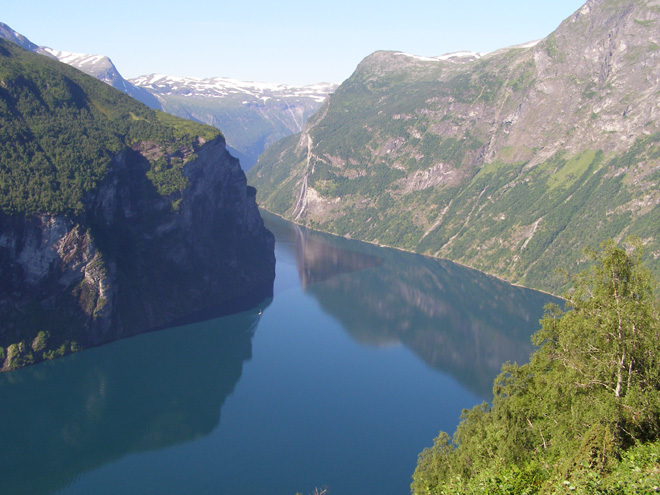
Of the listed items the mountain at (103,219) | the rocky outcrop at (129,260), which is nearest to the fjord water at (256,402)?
the rocky outcrop at (129,260)

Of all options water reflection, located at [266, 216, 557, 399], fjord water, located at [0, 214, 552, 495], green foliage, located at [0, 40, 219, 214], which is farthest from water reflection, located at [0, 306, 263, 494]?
water reflection, located at [266, 216, 557, 399]

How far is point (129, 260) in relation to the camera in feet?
436

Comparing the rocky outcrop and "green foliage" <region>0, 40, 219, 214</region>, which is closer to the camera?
the rocky outcrop

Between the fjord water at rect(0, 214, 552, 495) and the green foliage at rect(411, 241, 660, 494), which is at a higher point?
the green foliage at rect(411, 241, 660, 494)

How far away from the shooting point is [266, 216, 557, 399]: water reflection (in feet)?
418

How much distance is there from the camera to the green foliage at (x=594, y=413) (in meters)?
27.0

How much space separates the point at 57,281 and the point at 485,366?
9065cm

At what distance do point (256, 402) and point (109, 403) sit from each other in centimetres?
2408

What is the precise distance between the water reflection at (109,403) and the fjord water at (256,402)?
0.95ft

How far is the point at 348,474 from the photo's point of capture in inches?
2938

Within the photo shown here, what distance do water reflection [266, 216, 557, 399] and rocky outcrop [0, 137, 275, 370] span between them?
86.8ft

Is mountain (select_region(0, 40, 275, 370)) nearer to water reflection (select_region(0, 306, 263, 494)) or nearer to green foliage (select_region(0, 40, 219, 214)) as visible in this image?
green foliage (select_region(0, 40, 219, 214))

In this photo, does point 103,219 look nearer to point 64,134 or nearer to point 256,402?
point 64,134

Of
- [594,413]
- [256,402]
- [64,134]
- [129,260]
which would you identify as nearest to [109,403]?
[256,402]
